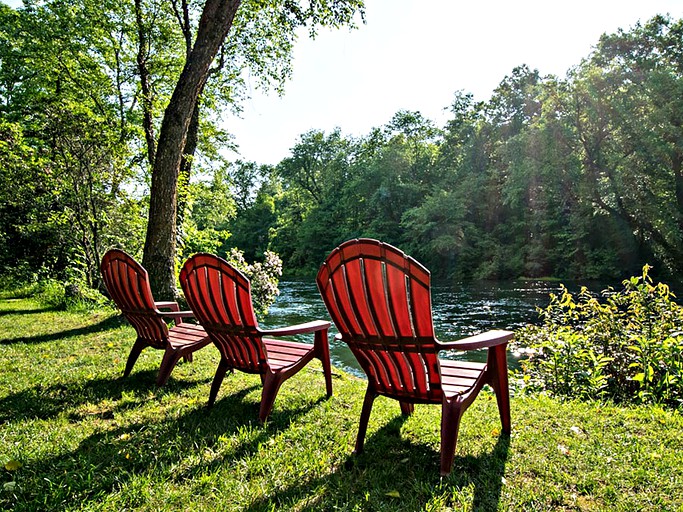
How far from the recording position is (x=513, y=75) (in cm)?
3159

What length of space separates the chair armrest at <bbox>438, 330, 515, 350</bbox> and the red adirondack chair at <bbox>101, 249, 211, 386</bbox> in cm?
215

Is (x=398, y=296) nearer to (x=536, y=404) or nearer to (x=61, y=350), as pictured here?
(x=536, y=404)

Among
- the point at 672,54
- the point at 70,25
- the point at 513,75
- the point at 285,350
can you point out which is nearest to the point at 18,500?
the point at 285,350

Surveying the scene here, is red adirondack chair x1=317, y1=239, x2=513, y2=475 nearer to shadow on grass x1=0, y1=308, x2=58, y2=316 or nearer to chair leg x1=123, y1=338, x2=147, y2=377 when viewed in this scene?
chair leg x1=123, y1=338, x2=147, y2=377

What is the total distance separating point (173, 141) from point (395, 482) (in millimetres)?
5715

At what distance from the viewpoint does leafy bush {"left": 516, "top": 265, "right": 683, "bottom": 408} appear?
3539 millimetres

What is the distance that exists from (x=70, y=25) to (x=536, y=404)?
40.8ft

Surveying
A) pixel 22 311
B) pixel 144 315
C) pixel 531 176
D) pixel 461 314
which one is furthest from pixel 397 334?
pixel 531 176

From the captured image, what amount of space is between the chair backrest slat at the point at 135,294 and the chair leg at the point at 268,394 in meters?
1.27

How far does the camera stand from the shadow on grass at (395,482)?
1.86 metres

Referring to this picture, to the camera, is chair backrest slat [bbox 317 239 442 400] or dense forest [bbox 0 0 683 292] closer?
chair backrest slat [bbox 317 239 442 400]

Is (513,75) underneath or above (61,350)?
above

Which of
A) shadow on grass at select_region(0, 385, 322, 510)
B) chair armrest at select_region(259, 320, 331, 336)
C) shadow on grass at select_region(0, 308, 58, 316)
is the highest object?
chair armrest at select_region(259, 320, 331, 336)

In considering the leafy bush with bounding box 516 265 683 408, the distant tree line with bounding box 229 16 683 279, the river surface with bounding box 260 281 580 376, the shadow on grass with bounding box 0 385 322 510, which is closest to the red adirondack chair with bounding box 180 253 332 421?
the shadow on grass with bounding box 0 385 322 510
